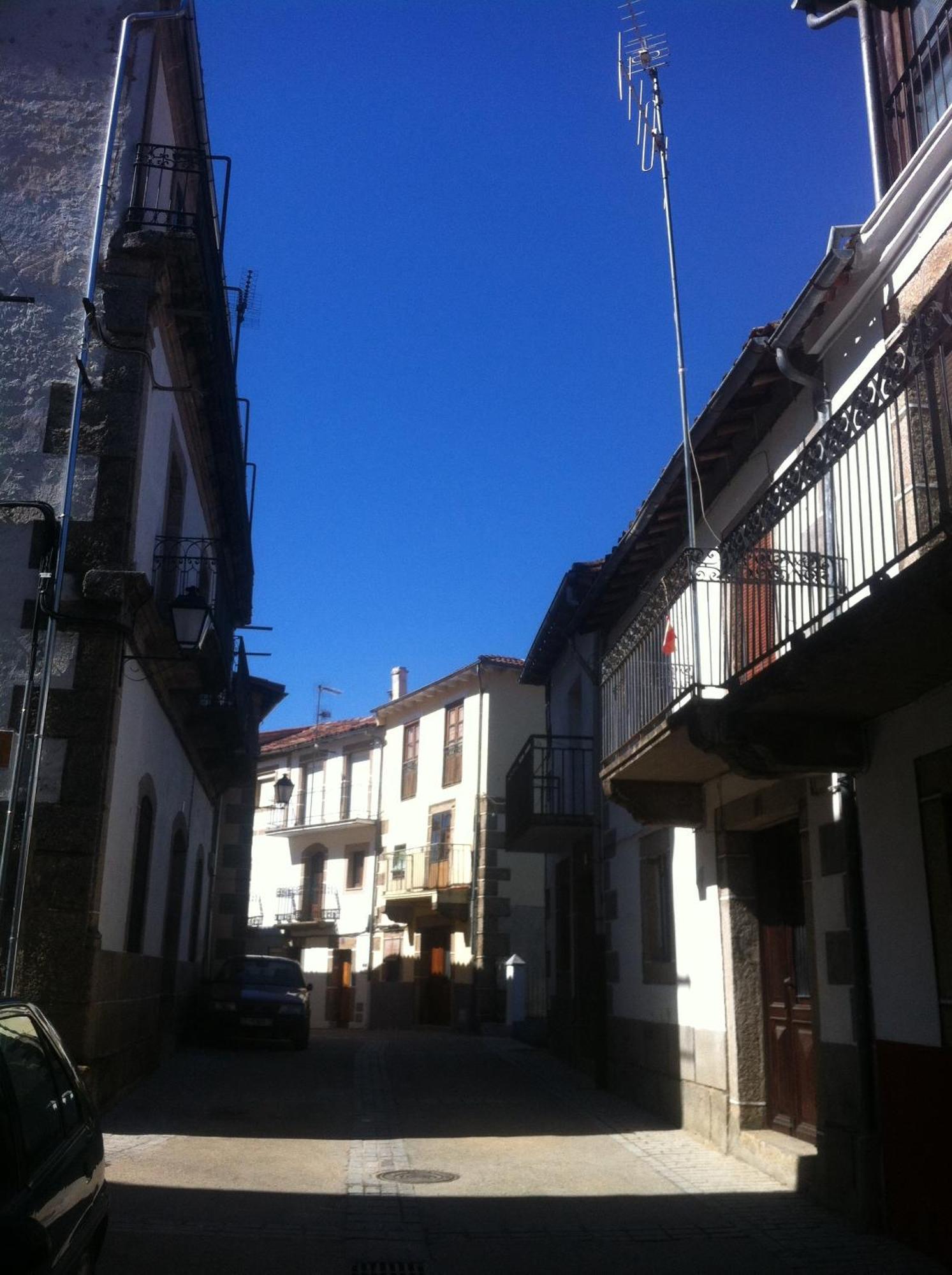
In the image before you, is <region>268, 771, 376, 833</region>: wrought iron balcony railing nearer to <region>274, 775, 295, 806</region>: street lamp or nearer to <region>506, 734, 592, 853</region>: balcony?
<region>274, 775, 295, 806</region>: street lamp

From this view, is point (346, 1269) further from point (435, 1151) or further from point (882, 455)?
point (882, 455)

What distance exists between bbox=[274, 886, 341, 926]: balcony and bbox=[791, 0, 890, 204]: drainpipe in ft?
106

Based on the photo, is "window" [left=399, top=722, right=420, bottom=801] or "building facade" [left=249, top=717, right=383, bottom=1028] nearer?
"window" [left=399, top=722, right=420, bottom=801]

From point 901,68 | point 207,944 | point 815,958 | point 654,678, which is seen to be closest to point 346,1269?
point 815,958

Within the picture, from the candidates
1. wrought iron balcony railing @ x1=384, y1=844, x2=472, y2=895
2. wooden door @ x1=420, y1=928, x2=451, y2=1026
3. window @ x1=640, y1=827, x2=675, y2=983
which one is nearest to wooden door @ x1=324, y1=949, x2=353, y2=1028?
wrought iron balcony railing @ x1=384, y1=844, x2=472, y2=895

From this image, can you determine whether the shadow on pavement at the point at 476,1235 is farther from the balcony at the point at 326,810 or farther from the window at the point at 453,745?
the balcony at the point at 326,810

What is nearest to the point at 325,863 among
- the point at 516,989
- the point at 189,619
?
the point at 516,989

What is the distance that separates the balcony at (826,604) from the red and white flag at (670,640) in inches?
1.0

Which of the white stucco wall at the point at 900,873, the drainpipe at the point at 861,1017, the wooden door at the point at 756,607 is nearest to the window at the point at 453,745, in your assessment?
the wooden door at the point at 756,607

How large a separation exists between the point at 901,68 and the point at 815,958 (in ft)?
19.5

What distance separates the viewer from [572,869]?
1648cm

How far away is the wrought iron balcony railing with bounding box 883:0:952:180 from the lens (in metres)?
7.27

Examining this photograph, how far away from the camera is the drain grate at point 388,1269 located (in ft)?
18.9

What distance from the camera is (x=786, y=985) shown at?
8883 mm
